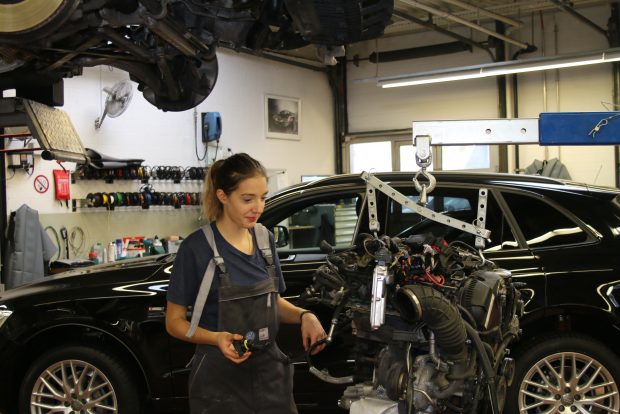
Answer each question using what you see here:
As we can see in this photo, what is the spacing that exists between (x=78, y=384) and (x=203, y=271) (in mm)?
2052

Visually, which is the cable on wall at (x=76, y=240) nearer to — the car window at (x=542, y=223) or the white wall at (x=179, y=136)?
the white wall at (x=179, y=136)

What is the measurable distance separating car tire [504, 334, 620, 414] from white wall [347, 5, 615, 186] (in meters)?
7.35

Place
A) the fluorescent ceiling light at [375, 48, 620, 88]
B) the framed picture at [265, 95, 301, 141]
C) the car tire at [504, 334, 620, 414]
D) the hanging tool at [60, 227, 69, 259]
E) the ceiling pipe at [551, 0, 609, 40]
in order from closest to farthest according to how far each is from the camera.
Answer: the car tire at [504, 334, 620, 414], the hanging tool at [60, 227, 69, 259], the fluorescent ceiling light at [375, 48, 620, 88], the ceiling pipe at [551, 0, 609, 40], the framed picture at [265, 95, 301, 141]

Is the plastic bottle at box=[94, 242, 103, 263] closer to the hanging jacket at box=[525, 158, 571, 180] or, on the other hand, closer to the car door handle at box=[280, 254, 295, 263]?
the car door handle at box=[280, 254, 295, 263]

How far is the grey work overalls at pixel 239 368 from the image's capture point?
2.28 meters

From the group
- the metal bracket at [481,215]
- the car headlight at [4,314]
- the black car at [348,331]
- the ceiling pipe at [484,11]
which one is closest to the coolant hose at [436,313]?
the metal bracket at [481,215]

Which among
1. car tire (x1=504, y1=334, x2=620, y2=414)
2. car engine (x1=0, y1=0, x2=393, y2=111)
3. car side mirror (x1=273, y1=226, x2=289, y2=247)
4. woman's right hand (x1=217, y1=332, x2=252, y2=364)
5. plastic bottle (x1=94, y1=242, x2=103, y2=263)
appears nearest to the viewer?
woman's right hand (x1=217, y1=332, x2=252, y2=364)

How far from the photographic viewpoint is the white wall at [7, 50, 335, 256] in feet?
27.1

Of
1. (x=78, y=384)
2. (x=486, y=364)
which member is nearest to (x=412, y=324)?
(x=486, y=364)

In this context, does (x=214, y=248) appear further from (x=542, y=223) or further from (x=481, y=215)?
(x=542, y=223)

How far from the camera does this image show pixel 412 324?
239 centimetres

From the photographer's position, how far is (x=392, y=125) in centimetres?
1234

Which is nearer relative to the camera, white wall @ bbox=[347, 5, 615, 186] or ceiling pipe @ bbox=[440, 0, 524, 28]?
ceiling pipe @ bbox=[440, 0, 524, 28]

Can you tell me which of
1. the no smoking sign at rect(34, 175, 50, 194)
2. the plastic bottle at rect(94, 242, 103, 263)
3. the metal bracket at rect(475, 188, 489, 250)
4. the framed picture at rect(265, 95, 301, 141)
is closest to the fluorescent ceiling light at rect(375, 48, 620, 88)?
the framed picture at rect(265, 95, 301, 141)
